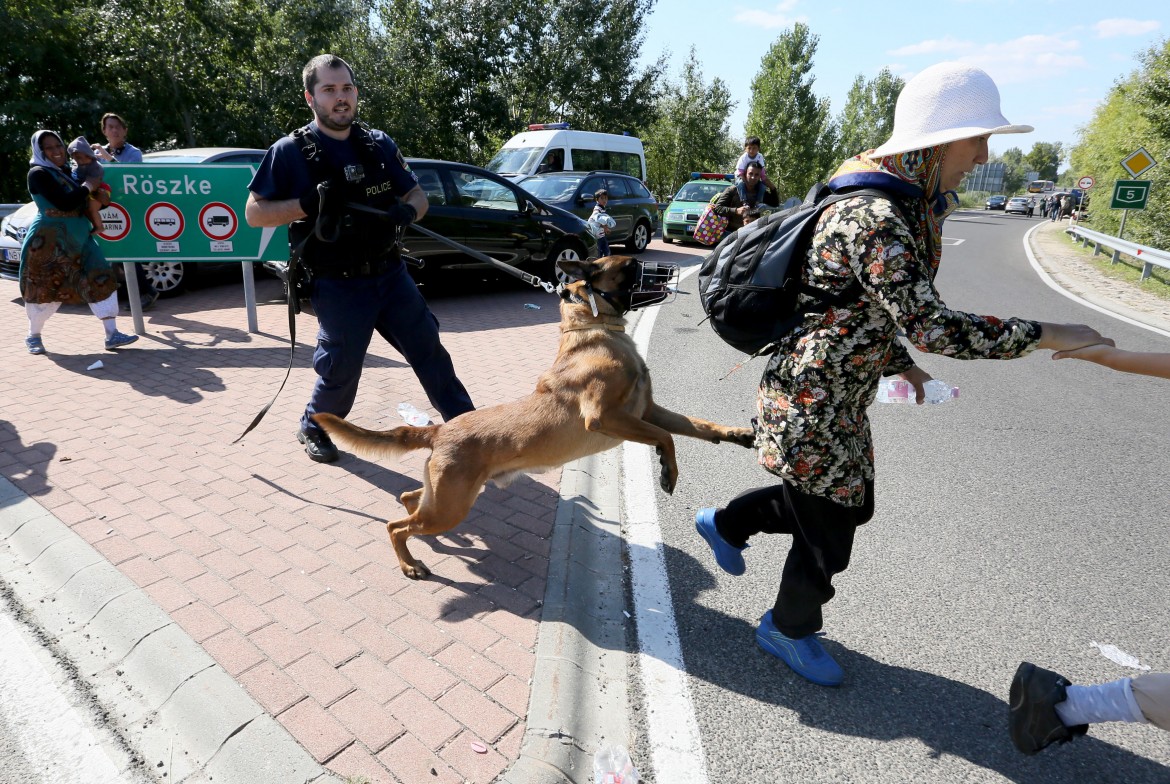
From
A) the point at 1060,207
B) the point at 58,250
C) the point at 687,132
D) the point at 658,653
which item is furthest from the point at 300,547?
the point at 1060,207

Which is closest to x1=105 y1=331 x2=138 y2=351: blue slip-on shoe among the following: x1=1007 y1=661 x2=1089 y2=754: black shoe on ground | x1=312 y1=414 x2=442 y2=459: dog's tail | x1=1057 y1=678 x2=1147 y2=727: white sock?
x1=312 y1=414 x2=442 y2=459: dog's tail

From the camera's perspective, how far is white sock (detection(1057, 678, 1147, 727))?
191 cm

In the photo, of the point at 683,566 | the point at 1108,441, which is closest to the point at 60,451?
the point at 683,566

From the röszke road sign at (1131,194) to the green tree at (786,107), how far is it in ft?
71.1

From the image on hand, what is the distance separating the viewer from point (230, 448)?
14.5 feet

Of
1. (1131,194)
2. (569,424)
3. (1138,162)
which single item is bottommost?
(569,424)

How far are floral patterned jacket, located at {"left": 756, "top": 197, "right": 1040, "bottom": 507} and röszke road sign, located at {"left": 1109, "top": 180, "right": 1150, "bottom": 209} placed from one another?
58.8 feet

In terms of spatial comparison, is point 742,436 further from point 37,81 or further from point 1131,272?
point 37,81

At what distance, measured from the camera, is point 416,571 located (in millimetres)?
3078

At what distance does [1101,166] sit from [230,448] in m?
30.6

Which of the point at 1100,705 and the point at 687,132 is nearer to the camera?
the point at 1100,705

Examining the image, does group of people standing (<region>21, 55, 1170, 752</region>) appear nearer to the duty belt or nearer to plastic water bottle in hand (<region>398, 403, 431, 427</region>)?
the duty belt

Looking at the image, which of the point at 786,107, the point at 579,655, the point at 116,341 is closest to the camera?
the point at 579,655

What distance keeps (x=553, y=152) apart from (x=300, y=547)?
573 inches
